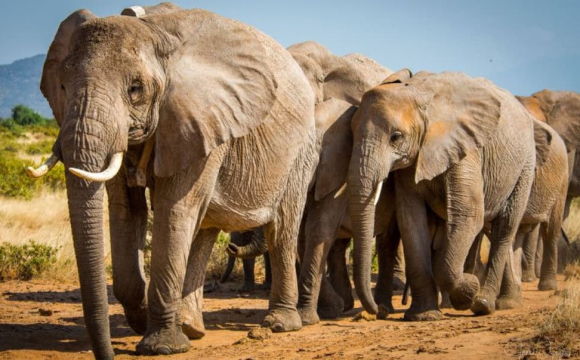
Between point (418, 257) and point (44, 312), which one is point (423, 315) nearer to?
point (418, 257)

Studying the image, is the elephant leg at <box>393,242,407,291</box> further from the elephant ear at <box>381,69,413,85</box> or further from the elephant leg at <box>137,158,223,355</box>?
the elephant leg at <box>137,158,223,355</box>

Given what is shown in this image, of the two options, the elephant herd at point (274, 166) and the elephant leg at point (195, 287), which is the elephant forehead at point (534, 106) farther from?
the elephant leg at point (195, 287)

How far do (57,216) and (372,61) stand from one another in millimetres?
5227

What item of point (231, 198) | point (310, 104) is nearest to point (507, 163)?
point (310, 104)

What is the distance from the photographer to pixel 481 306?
9.37 meters

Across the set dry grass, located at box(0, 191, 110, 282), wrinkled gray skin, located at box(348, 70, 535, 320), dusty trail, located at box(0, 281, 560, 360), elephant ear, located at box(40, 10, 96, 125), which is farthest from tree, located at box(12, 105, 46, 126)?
elephant ear, located at box(40, 10, 96, 125)

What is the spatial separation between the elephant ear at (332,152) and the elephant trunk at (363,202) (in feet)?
1.22

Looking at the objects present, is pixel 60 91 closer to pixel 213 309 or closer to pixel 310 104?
pixel 310 104

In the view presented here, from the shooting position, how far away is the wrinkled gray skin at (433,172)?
28.3ft

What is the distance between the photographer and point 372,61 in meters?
11.5

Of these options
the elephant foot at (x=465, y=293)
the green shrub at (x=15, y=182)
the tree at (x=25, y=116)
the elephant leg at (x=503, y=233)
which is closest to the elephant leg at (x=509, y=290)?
the elephant leg at (x=503, y=233)

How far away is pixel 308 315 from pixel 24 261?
379 centimetres

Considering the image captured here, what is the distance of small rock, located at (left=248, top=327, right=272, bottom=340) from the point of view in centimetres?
759

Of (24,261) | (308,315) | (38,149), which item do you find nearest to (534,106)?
(308,315)
